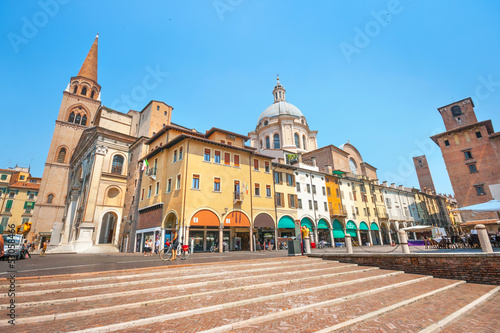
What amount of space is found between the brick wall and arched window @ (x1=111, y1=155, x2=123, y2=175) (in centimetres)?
3143

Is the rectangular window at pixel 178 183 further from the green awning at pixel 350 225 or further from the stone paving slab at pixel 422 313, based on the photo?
the green awning at pixel 350 225

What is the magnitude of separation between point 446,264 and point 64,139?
5700 centimetres

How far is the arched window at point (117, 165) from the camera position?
32153mm

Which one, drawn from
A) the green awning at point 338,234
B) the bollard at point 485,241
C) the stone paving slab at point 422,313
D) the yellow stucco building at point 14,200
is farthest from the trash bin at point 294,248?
the yellow stucco building at point 14,200

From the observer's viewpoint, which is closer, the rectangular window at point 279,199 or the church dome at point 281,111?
Result: the rectangular window at point 279,199

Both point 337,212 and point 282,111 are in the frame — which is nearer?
point 337,212

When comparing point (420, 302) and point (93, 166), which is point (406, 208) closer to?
point (420, 302)

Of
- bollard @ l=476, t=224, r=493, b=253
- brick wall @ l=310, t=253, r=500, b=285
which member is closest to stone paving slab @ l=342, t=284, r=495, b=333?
brick wall @ l=310, t=253, r=500, b=285

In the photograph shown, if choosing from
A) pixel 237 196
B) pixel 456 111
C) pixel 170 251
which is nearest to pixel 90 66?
pixel 237 196

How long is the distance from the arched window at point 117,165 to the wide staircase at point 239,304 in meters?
28.6

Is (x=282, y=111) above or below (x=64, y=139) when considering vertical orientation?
above

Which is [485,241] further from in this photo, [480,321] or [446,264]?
[480,321]

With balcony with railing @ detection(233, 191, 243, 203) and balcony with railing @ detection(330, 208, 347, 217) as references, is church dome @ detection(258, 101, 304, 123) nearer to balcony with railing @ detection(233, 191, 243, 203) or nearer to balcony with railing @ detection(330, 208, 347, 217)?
balcony with railing @ detection(330, 208, 347, 217)

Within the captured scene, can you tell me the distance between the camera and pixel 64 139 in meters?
45.2
